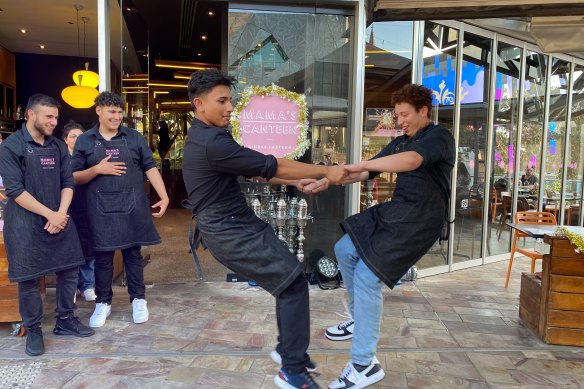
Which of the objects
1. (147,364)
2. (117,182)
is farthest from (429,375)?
(117,182)

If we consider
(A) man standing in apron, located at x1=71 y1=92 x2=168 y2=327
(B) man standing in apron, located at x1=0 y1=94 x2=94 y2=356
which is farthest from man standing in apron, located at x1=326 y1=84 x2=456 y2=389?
(B) man standing in apron, located at x1=0 y1=94 x2=94 y2=356

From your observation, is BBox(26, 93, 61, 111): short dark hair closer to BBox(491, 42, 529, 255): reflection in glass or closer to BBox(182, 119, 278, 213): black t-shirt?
BBox(182, 119, 278, 213): black t-shirt

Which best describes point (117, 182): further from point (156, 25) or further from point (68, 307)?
point (156, 25)

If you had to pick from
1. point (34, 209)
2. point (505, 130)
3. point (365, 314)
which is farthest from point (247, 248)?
point (505, 130)

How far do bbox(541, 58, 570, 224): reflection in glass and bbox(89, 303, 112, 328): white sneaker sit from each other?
6.43m

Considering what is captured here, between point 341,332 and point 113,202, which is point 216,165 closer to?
point 113,202

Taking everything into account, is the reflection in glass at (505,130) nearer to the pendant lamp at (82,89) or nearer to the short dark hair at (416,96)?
the short dark hair at (416,96)

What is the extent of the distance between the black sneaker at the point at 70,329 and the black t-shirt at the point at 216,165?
1.58 m

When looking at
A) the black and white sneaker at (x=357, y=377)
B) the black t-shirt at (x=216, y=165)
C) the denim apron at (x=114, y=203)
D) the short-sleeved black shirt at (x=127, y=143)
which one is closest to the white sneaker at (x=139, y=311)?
the denim apron at (x=114, y=203)

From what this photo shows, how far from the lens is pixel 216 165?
2131mm

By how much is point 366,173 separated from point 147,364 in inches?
73.8

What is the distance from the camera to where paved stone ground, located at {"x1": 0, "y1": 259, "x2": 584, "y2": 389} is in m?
2.62

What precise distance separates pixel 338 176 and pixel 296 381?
1119 mm

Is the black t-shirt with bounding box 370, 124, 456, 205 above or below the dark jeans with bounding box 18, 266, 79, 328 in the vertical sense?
above
